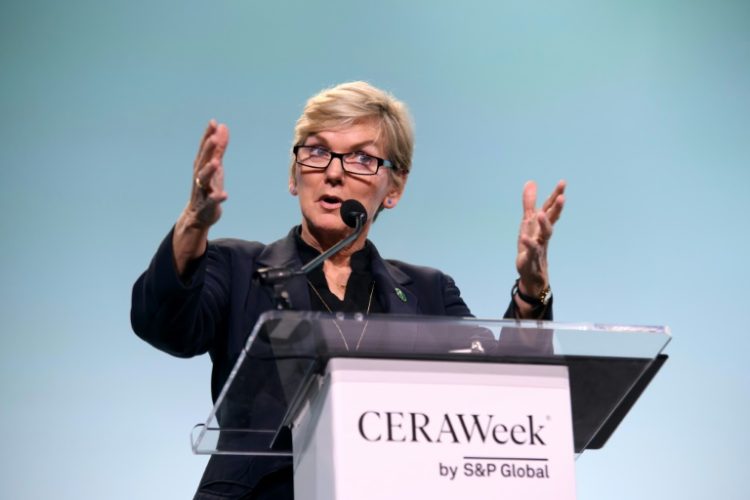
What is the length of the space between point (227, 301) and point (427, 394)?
74cm

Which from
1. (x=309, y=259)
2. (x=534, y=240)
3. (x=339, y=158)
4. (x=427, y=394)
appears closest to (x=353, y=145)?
(x=339, y=158)

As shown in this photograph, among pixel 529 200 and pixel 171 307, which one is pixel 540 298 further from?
pixel 171 307

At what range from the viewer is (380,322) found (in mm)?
1339

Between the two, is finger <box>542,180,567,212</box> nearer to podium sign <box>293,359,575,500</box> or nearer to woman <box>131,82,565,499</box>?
woman <box>131,82,565,499</box>

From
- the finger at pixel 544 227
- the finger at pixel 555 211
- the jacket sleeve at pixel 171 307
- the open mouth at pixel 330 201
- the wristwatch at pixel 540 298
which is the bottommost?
the jacket sleeve at pixel 171 307

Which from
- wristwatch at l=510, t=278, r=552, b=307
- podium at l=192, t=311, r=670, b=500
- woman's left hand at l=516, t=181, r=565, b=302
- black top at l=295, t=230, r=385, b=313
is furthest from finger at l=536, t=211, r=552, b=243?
black top at l=295, t=230, r=385, b=313

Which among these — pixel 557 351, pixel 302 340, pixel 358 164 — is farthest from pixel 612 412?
pixel 358 164

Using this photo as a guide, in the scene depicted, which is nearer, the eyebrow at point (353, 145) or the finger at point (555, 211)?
the finger at point (555, 211)

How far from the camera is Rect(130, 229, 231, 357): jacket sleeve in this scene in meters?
1.66

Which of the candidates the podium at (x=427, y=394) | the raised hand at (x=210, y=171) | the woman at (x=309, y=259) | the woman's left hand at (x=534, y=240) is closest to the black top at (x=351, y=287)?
the woman at (x=309, y=259)

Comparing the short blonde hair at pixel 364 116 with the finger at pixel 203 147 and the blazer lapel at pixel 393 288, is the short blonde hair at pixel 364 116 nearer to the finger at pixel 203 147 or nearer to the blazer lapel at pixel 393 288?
the blazer lapel at pixel 393 288

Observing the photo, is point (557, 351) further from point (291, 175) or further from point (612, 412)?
point (291, 175)

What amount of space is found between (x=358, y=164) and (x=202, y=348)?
0.64m

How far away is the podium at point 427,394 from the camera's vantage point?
1304mm
